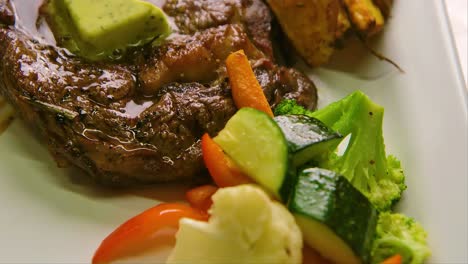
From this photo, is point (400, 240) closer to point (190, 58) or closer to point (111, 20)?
point (190, 58)

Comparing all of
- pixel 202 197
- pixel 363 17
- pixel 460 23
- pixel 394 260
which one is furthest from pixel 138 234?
pixel 460 23

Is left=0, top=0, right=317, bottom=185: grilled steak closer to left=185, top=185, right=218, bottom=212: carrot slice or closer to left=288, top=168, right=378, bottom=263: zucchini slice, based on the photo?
left=185, top=185, right=218, bottom=212: carrot slice

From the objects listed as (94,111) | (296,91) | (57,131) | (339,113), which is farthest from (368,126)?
(57,131)

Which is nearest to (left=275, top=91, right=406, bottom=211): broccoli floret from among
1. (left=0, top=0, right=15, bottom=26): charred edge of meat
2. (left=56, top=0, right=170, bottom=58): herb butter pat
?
(left=56, top=0, right=170, bottom=58): herb butter pat

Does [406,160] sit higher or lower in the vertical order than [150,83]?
lower

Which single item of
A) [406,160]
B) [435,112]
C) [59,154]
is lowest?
[406,160]

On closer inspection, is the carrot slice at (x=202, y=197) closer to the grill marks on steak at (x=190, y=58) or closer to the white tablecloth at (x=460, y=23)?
the grill marks on steak at (x=190, y=58)

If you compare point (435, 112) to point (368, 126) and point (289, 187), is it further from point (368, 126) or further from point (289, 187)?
point (289, 187)
